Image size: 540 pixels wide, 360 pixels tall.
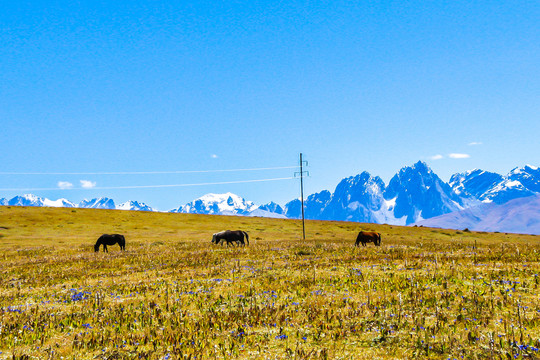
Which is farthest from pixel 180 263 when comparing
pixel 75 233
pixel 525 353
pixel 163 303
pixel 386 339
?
pixel 75 233

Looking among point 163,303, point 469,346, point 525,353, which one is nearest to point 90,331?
point 163,303

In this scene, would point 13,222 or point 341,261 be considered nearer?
point 341,261

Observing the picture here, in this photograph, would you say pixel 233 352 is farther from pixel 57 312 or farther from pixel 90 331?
pixel 57 312

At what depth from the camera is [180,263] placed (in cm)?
1945

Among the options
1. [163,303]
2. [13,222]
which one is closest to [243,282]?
[163,303]

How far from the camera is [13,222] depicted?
69.6m

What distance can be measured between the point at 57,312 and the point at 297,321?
267 inches

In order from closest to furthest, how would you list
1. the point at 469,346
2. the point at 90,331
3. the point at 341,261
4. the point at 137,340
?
the point at 469,346
the point at 137,340
the point at 90,331
the point at 341,261

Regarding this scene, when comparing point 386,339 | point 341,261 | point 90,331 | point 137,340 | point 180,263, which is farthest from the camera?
point 180,263

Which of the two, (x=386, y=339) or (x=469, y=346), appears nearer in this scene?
(x=469, y=346)

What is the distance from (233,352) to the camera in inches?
254

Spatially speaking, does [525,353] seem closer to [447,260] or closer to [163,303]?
[163,303]

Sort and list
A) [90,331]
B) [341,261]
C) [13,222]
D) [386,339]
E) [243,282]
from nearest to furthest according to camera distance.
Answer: [386,339]
[90,331]
[243,282]
[341,261]
[13,222]

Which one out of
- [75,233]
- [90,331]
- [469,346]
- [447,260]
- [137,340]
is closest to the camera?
[469,346]
